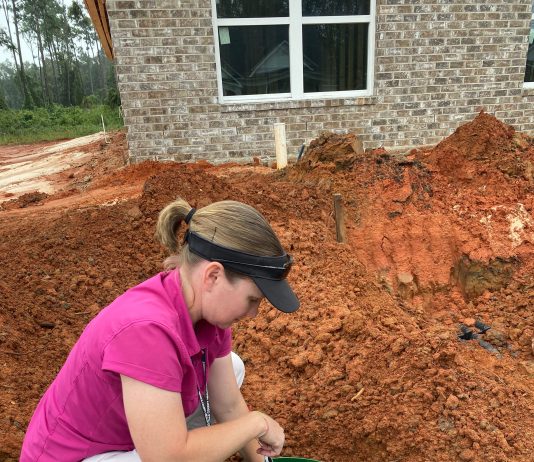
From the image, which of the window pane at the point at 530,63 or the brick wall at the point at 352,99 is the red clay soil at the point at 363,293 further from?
the window pane at the point at 530,63

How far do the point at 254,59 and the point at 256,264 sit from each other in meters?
6.04

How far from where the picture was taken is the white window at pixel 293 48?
21.2 feet

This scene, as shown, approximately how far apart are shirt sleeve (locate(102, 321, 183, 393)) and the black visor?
0.25m

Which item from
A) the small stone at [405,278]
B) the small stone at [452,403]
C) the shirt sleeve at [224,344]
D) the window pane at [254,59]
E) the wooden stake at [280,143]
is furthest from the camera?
the window pane at [254,59]

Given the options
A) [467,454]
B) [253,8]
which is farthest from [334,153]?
[467,454]

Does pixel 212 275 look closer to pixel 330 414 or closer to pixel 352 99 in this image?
pixel 330 414

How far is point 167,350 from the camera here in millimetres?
1245

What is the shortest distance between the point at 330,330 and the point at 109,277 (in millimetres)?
1821

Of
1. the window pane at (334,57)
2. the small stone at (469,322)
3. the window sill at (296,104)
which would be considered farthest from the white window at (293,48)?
the small stone at (469,322)

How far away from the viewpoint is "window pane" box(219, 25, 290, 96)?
6559 millimetres

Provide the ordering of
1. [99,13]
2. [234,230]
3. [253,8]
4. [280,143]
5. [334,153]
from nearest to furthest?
[234,230], [334,153], [280,143], [253,8], [99,13]

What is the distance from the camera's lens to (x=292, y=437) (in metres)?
2.28

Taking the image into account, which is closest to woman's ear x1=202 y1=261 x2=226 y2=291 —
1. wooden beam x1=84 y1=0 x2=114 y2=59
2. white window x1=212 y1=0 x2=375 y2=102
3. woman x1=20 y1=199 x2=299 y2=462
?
woman x1=20 y1=199 x2=299 y2=462

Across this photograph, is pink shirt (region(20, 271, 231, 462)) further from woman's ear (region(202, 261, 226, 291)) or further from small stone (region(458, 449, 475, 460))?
small stone (region(458, 449, 475, 460))
